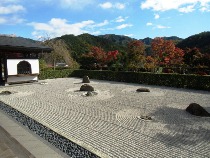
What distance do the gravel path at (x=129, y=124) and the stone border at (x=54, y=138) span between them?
0.27 metres

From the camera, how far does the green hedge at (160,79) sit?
1923 cm

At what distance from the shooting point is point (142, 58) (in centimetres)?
3525

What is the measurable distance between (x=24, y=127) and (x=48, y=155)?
11.0ft

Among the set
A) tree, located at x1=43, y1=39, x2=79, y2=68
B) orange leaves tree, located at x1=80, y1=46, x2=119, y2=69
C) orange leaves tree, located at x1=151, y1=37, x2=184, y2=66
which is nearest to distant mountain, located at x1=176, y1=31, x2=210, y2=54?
orange leaves tree, located at x1=151, y1=37, x2=184, y2=66

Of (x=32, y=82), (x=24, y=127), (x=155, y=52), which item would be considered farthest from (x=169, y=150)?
(x=155, y=52)

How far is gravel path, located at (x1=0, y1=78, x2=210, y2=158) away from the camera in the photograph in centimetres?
718

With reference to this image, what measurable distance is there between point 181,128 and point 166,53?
29851 mm

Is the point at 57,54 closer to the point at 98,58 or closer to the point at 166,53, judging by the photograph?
the point at 98,58

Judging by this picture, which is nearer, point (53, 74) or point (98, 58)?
point (53, 74)

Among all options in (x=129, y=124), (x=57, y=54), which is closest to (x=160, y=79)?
(x=129, y=124)

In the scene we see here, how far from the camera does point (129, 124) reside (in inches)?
390

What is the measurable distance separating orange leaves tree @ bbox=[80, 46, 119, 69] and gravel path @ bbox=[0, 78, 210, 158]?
26.6m

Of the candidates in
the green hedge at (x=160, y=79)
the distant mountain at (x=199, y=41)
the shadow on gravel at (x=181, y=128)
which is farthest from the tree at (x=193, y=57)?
the shadow on gravel at (x=181, y=128)

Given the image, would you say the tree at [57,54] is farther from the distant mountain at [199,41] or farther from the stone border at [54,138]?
the stone border at [54,138]
